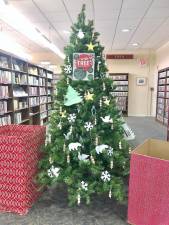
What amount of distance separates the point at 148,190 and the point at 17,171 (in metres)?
1.16

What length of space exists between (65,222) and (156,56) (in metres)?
9.07

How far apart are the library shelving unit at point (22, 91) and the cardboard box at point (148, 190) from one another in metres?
1.68

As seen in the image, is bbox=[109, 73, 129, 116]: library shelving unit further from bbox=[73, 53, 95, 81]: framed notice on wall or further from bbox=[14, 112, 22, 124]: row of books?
bbox=[73, 53, 95, 81]: framed notice on wall

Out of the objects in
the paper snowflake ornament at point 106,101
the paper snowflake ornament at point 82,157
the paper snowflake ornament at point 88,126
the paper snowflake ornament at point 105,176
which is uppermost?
the paper snowflake ornament at point 106,101

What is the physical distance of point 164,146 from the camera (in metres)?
2.06

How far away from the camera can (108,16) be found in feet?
16.7

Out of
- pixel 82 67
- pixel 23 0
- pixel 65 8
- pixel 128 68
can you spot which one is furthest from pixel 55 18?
pixel 128 68

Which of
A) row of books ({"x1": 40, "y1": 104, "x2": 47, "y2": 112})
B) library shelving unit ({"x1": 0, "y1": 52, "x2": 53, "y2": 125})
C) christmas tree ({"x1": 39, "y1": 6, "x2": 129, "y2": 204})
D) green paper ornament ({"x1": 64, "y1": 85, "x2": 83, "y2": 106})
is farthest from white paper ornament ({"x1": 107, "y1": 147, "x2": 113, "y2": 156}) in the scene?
row of books ({"x1": 40, "y1": 104, "x2": 47, "y2": 112})

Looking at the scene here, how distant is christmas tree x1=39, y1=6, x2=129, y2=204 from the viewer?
6.65 ft

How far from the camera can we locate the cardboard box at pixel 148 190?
1614 mm

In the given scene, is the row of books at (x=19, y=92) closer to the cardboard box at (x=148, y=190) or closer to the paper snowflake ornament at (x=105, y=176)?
the paper snowflake ornament at (x=105, y=176)

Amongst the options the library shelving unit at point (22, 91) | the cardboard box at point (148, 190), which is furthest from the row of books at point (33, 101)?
the cardboard box at point (148, 190)

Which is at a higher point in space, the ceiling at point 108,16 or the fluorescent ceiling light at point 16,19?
the ceiling at point 108,16

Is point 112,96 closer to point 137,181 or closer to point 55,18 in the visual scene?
point 137,181
